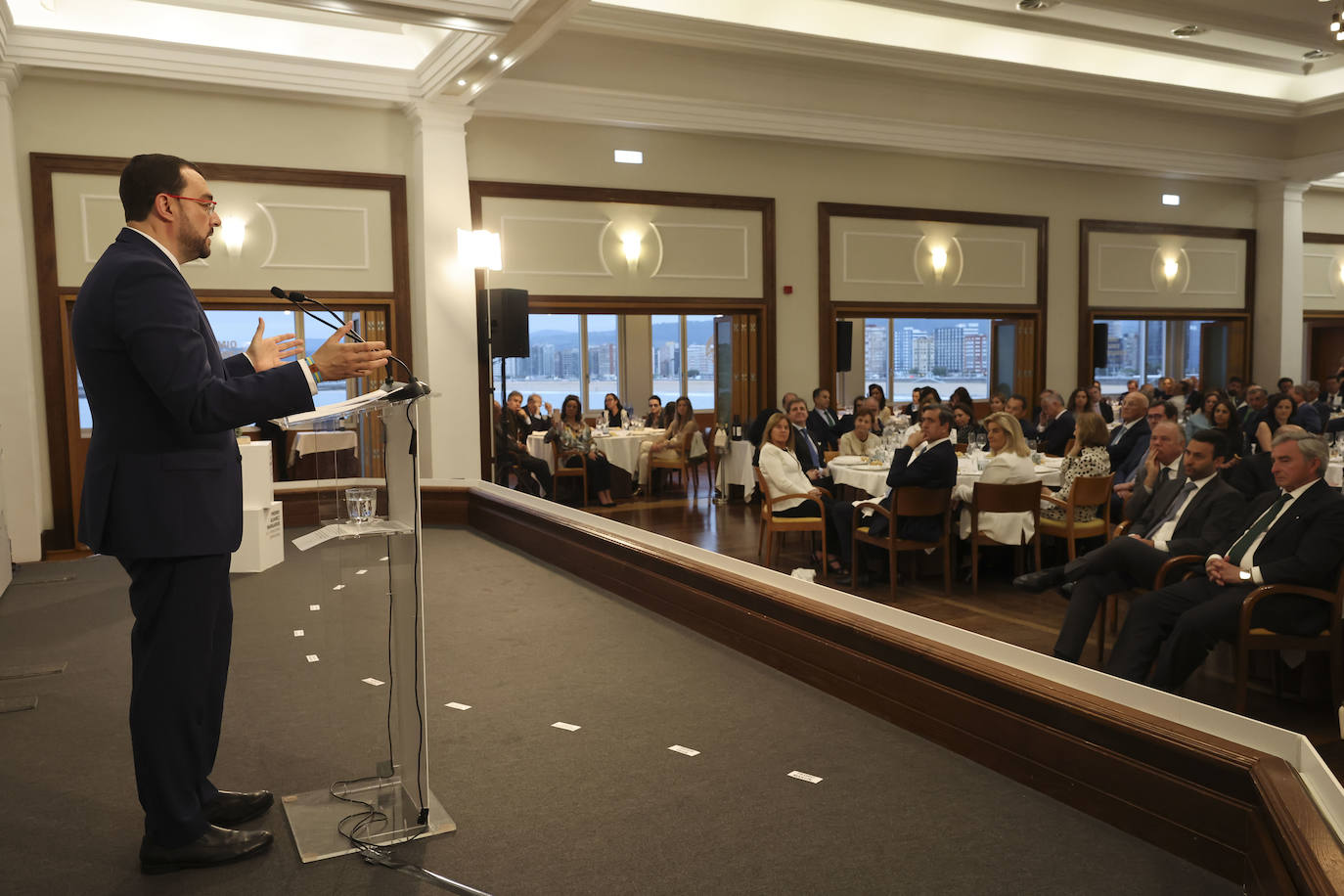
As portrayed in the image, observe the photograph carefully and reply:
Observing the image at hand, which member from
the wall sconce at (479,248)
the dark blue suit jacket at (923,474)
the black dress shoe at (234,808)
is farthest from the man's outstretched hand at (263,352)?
the wall sconce at (479,248)

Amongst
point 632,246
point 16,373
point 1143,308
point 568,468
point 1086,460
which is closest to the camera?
point 1086,460

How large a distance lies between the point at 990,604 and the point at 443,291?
5.36m

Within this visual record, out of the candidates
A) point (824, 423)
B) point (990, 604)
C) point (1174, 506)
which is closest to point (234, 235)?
point (824, 423)

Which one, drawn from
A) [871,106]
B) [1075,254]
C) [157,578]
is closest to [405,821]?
[157,578]

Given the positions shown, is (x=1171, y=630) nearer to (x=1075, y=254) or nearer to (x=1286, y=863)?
(x=1286, y=863)

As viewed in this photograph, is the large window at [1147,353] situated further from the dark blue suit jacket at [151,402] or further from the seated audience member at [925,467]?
the dark blue suit jacket at [151,402]

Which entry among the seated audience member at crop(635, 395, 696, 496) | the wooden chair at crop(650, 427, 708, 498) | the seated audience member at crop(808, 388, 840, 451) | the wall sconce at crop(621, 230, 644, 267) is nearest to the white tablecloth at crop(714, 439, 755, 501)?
the wooden chair at crop(650, 427, 708, 498)

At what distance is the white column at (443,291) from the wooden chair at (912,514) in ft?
13.2

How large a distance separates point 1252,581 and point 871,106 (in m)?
7.69

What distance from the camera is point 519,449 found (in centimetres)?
1008

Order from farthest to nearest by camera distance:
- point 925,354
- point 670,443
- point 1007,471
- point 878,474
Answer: point 925,354 → point 670,443 → point 878,474 → point 1007,471

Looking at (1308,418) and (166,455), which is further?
(1308,418)

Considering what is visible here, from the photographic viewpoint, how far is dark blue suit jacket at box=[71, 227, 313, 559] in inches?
89.1

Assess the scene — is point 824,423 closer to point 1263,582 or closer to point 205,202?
point 1263,582
